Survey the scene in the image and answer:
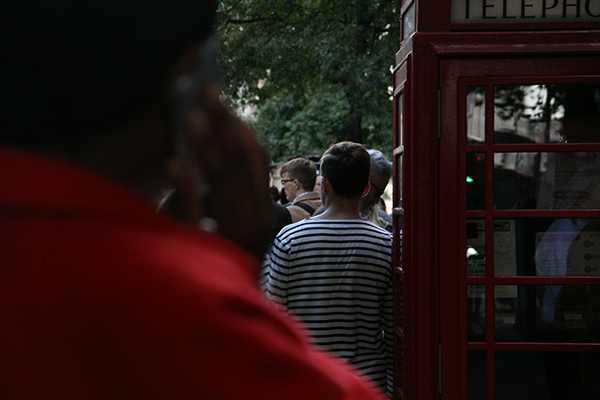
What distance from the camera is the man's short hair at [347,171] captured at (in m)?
3.15

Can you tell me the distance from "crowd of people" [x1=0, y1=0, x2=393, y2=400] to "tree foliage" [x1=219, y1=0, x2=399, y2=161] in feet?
30.9

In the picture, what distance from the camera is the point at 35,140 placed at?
0.54m

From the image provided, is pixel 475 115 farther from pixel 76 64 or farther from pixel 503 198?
pixel 76 64

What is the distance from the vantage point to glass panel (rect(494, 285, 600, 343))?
3.03m

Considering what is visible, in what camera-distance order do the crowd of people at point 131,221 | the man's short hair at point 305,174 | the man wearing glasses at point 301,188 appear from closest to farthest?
the crowd of people at point 131,221 → the man wearing glasses at point 301,188 → the man's short hair at point 305,174

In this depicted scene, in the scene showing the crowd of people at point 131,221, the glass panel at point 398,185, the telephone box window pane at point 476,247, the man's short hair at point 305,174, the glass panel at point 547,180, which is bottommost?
the crowd of people at point 131,221

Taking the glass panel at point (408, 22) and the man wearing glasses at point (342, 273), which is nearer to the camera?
the man wearing glasses at point (342, 273)

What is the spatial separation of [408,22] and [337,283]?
1390 mm

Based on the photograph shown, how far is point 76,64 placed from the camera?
0.53 metres

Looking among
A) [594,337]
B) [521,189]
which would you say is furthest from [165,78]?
[594,337]

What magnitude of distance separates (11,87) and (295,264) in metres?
2.56

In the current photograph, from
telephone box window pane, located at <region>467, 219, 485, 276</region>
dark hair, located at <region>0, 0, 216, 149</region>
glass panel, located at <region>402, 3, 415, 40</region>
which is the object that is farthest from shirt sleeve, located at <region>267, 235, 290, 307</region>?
dark hair, located at <region>0, 0, 216, 149</region>

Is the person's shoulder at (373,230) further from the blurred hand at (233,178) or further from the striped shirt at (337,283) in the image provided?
the blurred hand at (233,178)

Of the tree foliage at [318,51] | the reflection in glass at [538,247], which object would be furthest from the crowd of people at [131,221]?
the tree foliage at [318,51]
